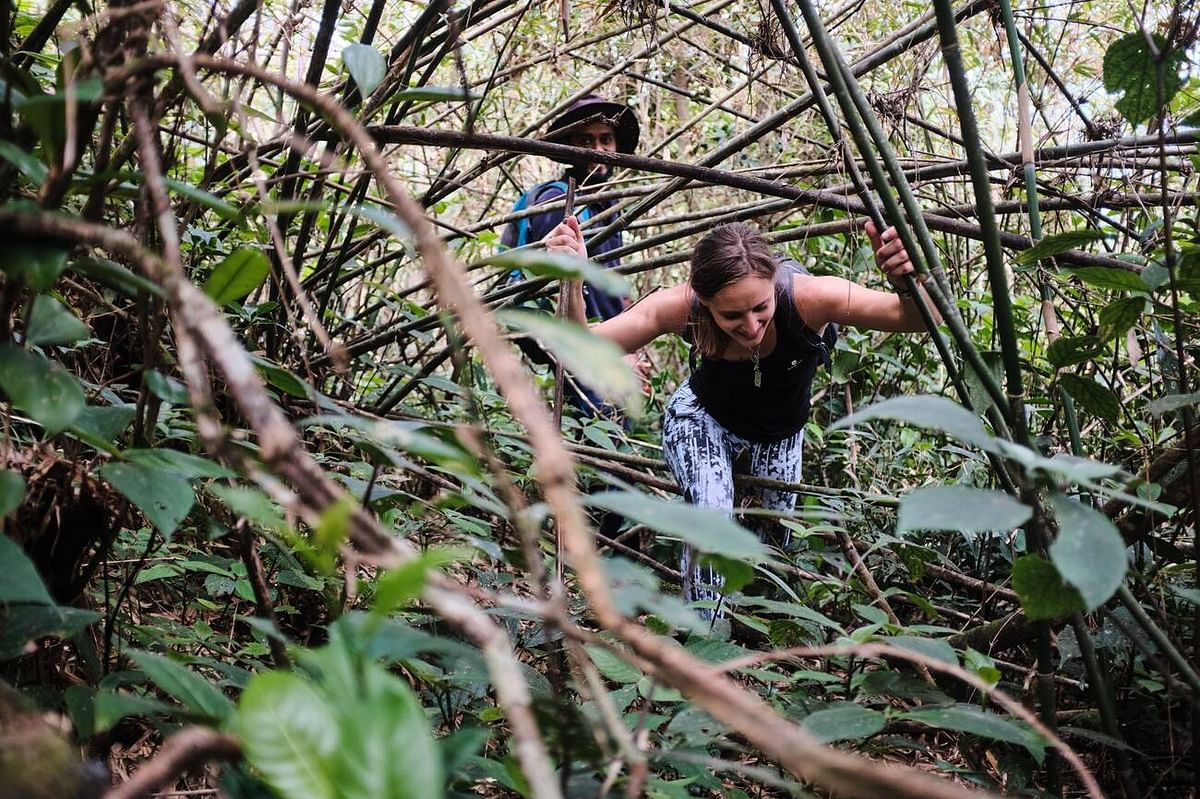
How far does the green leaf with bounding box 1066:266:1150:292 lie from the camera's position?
1.26 m

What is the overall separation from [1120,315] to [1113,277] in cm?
10

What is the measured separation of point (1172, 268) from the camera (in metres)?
1.20

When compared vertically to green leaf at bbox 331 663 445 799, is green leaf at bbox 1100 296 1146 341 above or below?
above

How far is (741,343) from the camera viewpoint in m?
2.75

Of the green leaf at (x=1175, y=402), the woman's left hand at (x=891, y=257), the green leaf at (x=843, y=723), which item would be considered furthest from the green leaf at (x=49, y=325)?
the woman's left hand at (x=891, y=257)

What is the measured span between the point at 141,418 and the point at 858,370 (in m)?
3.01

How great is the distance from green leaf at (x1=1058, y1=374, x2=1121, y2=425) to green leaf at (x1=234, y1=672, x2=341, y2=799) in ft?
3.96

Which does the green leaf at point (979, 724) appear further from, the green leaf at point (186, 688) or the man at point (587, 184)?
the man at point (587, 184)

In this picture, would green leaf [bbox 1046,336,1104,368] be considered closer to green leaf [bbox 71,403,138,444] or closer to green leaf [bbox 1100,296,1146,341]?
green leaf [bbox 1100,296,1146,341]

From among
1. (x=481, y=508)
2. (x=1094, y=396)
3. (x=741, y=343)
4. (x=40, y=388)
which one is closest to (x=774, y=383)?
(x=741, y=343)

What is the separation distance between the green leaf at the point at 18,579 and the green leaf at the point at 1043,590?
0.89m

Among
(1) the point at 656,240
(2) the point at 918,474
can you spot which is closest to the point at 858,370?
(2) the point at 918,474

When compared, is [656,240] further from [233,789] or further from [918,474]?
[233,789]

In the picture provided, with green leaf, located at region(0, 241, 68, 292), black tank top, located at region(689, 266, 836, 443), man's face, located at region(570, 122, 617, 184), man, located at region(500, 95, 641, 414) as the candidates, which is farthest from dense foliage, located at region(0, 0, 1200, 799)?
man's face, located at region(570, 122, 617, 184)
